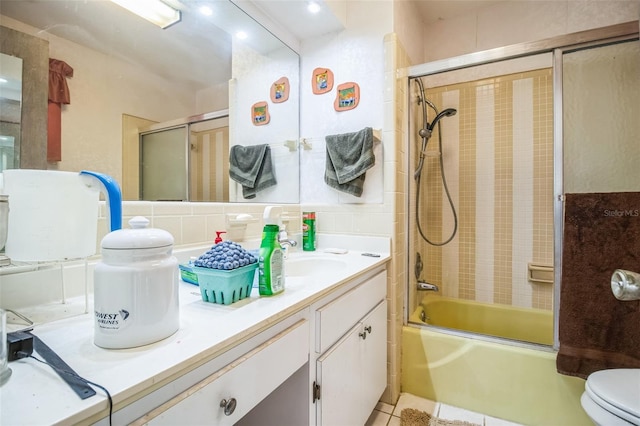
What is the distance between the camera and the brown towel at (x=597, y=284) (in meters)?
1.21

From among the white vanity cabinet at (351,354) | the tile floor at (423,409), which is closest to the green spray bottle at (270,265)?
the white vanity cabinet at (351,354)

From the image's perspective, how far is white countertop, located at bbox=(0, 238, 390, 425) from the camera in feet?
1.26

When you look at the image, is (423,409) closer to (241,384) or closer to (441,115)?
(241,384)

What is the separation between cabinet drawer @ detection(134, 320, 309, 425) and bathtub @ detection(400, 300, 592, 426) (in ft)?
3.47

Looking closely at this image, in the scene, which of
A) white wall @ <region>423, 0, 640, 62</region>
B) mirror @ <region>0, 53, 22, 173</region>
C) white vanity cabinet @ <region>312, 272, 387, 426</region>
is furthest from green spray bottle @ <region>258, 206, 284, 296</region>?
white wall @ <region>423, 0, 640, 62</region>

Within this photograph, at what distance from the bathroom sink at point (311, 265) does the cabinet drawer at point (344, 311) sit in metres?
0.19

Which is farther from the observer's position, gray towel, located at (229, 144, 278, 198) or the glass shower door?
gray towel, located at (229, 144, 278, 198)

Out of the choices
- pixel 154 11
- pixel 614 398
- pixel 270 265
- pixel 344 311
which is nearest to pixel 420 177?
pixel 344 311

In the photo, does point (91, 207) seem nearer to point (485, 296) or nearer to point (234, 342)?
point (234, 342)

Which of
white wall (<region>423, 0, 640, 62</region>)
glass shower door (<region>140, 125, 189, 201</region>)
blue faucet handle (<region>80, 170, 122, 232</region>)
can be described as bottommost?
blue faucet handle (<region>80, 170, 122, 232</region>)

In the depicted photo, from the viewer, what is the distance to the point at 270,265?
83 cm

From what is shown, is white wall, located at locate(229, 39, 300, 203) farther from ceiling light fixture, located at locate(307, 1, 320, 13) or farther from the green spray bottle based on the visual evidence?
the green spray bottle

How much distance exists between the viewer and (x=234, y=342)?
0.62 m

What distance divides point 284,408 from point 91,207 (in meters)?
0.78
